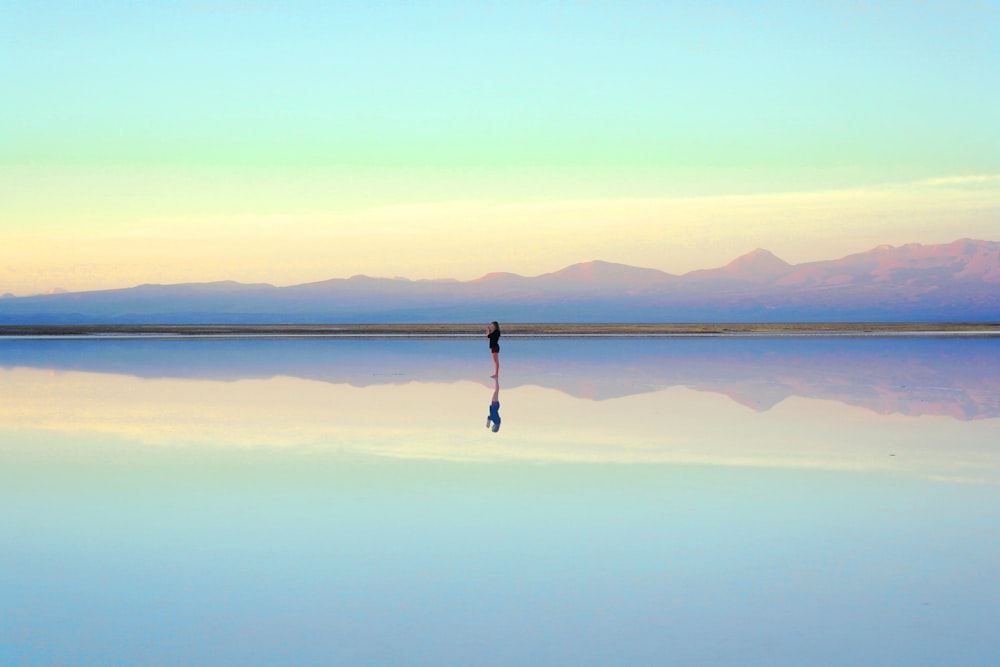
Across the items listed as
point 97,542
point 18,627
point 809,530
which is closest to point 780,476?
point 809,530

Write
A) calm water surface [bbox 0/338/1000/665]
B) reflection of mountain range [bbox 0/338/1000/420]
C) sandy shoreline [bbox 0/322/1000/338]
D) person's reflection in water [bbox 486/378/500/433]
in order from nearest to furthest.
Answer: calm water surface [bbox 0/338/1000/665]
person's reflection in water [bbox 486/378/500/433]
reflection of mountain range [bbox 0/338/1000/420]
sandy shoreline [bbox 0/322/1000/338]

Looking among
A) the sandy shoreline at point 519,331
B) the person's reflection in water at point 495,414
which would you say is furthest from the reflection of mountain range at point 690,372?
the sandy shoreline at point 519,331

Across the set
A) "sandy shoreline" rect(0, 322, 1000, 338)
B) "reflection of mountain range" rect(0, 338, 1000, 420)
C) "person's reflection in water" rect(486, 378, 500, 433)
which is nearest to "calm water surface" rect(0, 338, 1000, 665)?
"person's reflection in water" rect(486, 378, 500, 433)

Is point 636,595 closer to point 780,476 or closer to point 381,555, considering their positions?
point 381,555

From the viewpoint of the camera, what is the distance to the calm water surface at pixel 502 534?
5.36 meters

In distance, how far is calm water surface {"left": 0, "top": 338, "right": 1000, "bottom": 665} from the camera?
536cm

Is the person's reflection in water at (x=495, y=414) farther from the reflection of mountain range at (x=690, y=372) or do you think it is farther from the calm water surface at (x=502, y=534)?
the reflection of mountain range at (x=690, y=372)

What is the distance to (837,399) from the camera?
18250 mm

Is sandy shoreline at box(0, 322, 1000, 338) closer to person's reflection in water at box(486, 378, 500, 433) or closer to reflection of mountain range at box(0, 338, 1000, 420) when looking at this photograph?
reflection of mountain range at box(0, 338, 1000, 420)

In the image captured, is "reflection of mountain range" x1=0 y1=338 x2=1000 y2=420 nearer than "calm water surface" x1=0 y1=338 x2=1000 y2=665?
No

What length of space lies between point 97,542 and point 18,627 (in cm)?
209

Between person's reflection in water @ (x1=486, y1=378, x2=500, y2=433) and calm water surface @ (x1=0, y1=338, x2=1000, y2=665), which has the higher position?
person's reflection in water @ (x1=486, y1=378, x2=500, y2=433)

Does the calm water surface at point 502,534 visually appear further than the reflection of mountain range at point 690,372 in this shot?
No

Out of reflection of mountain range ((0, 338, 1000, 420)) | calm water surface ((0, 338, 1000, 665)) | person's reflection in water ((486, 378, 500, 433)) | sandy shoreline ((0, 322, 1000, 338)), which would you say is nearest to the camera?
calm water surface ((0, 338, 1000, 665))
